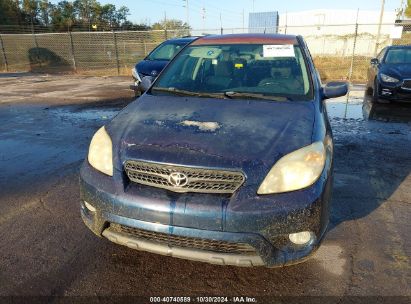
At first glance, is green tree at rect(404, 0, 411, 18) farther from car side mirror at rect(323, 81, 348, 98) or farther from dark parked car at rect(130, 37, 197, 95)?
car side mirror at rect(323, 81, 348, 98)

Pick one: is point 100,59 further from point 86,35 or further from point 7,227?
point 7,227

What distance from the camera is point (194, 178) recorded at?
2.27 m

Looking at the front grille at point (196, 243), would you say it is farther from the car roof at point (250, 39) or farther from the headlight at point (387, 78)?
the headlight at point (387, 78)

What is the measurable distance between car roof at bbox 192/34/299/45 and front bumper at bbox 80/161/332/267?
2046mm

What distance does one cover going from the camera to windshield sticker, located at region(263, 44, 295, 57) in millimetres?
3775

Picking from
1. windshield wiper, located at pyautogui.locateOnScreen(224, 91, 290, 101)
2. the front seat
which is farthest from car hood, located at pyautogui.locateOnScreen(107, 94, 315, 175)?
the front seat

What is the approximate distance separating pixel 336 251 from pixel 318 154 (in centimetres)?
97

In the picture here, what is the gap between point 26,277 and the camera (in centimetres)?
260

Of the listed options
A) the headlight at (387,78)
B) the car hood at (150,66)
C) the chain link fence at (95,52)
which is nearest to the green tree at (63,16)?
the chain link fence at (95,52)

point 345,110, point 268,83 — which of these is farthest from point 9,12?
point 268,83

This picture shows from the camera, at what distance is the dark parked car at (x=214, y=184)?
2.20 meters

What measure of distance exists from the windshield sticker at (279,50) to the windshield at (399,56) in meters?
7.27

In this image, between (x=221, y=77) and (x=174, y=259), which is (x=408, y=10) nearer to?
(x=221, y=77)

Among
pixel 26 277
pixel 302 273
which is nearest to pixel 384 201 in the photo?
pixel 302 273
